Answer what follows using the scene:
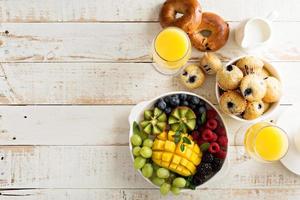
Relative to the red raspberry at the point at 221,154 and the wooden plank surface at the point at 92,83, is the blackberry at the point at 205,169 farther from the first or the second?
the wooden plank surface at the point at 92,83

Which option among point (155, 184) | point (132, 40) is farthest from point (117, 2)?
point (155, 184)

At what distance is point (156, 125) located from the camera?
4.44ft

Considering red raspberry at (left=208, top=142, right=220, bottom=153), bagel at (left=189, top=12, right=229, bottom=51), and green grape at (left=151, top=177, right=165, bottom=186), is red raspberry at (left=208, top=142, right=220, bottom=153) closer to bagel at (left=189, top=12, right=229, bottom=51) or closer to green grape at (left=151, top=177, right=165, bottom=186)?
green grape at (left=151, top=177, right=165, bottom=186)

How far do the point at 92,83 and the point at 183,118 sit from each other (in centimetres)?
29

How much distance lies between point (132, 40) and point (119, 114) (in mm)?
218

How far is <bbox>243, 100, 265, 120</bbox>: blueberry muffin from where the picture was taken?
1300 mm

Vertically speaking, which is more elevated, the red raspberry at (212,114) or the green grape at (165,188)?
the red raspberry at (212,114)

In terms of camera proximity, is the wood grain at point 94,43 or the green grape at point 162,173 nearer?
the green grape at point 162,173

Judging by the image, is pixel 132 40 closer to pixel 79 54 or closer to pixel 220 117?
pixel 79 54

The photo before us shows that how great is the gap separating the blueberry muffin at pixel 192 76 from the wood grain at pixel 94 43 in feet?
0.19

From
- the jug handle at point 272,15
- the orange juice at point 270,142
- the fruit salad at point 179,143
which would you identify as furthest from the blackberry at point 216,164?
the jug handle at point 272,15

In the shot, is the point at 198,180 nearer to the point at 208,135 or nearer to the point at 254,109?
the point at 208,135

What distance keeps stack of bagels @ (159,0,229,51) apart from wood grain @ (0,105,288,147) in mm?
278

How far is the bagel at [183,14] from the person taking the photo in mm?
1343
